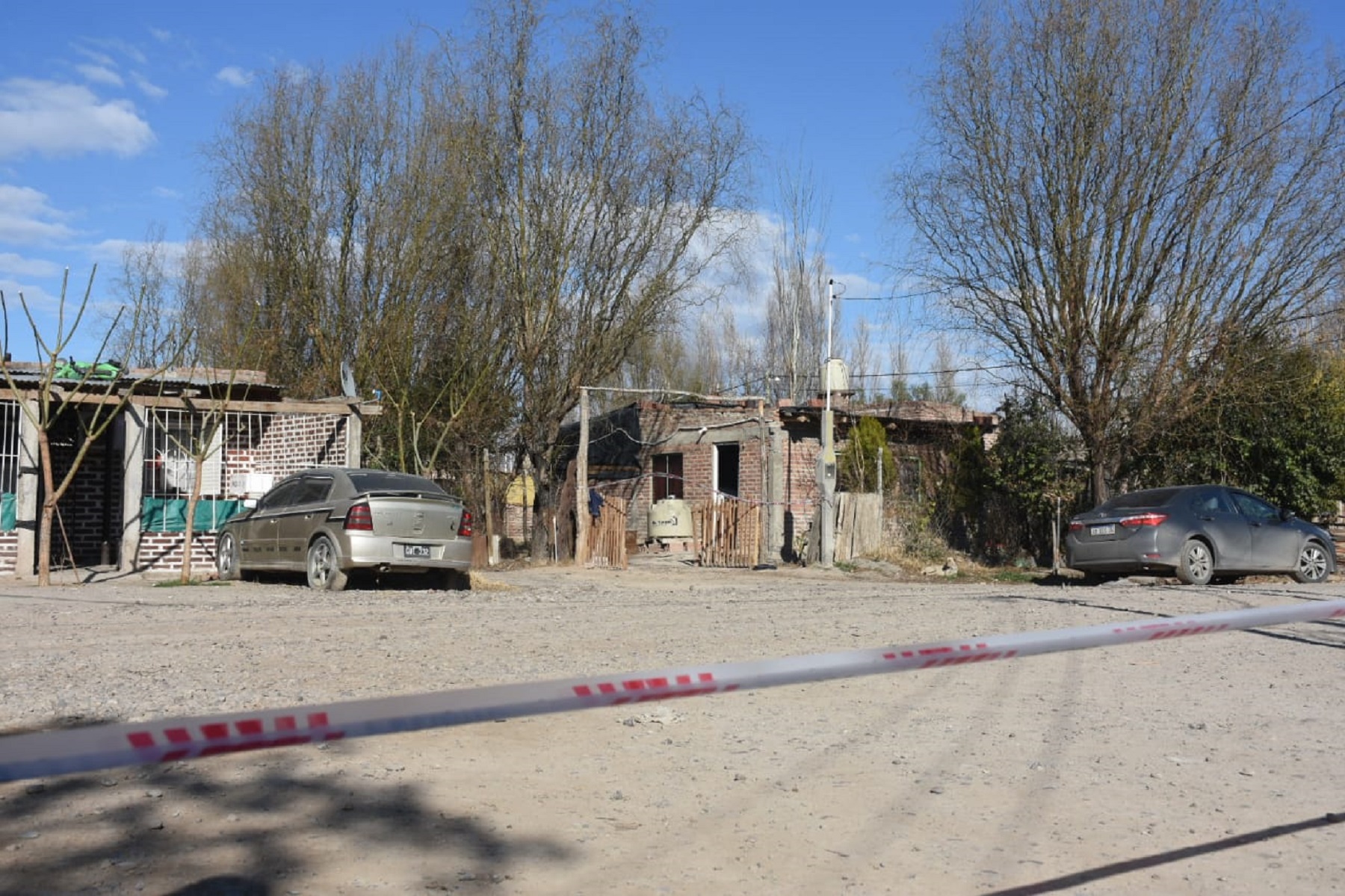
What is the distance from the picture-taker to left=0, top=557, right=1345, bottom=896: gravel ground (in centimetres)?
400

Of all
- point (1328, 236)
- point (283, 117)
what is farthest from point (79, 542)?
point (1328, 236)

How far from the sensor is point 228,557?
54.5ft

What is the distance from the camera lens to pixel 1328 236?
69.2 ft

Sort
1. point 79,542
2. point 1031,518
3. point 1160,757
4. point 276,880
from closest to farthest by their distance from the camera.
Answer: point 276,880 < point 1160,757 < point 79,542 < point 1031,518

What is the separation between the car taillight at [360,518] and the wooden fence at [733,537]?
36.9 ft

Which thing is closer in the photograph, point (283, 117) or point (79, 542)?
point (79, 542)

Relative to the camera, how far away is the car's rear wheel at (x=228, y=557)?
53.8ft

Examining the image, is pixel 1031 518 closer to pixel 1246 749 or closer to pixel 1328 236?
pixel 1328 236

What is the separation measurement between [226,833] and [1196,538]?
1503cm

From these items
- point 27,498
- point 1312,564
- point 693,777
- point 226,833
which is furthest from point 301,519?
point 1312,564

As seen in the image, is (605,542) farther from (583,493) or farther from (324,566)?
(324,566)

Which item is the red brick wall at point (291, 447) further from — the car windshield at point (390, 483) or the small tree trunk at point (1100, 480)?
the small tree trunk at point (1100, 480)

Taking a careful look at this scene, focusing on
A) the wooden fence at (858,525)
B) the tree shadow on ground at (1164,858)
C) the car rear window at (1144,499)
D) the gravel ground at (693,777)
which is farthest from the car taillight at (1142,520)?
the tree shadow on ground at (1164,858)

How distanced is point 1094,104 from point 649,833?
Result: 1998 centimetres
